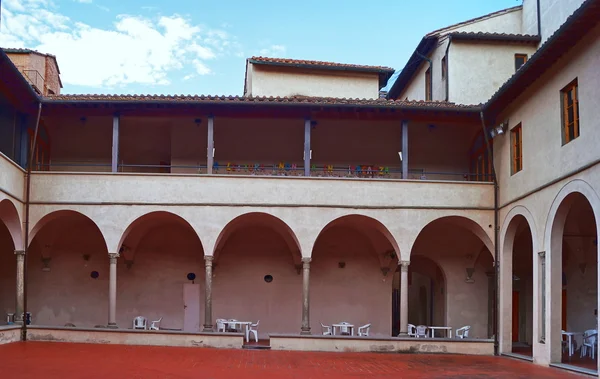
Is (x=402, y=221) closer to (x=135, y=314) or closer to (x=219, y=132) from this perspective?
(x=219, y=132)

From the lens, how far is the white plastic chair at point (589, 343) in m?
18.5

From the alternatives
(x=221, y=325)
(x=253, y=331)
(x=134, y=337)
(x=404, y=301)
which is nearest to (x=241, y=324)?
(x=221, y=325)

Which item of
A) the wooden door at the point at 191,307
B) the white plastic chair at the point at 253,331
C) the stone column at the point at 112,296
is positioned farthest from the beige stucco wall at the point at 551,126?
the stone column at the point at 112,296

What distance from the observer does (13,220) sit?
19.9 m

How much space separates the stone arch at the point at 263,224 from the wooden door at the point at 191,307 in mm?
1384

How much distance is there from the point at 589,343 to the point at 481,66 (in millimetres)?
9930

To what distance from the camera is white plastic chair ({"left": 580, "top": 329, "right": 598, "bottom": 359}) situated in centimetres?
1850

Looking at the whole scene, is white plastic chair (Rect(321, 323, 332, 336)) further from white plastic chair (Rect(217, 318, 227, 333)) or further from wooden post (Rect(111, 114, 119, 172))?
wooden post (Rect(111, 114, 119, 172))

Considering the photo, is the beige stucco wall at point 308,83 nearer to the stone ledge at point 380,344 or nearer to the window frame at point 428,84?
the window frame at point 428,84

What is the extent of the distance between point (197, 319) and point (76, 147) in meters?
6.86

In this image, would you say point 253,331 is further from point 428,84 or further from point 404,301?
point 428,84

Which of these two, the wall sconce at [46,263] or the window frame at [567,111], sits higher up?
the window frame at [567,111]

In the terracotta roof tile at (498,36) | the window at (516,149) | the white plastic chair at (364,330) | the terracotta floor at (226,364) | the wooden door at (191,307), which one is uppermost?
the terracotta roof tile at (498,36)

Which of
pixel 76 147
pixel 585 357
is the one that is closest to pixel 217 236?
pixel 76 147
